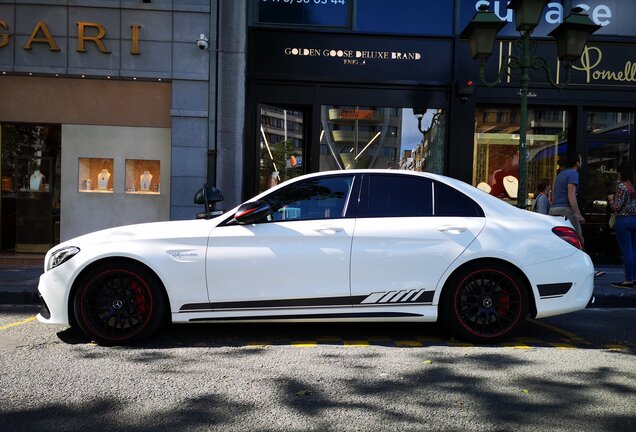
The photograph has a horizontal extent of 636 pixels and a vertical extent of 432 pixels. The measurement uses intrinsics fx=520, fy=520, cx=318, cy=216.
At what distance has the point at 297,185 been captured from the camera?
473 cm

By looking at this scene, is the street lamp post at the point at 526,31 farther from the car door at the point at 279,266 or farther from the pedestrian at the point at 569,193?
the car door at the point at 279,266

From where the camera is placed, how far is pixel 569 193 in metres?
7.61

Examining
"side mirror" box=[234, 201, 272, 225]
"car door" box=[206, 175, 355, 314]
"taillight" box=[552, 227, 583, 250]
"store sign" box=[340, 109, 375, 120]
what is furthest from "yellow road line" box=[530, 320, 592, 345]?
"store sign" box=[340, 109, 375, 120]

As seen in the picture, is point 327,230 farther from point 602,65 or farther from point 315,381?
point 602,65

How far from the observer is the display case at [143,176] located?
32.2 ft

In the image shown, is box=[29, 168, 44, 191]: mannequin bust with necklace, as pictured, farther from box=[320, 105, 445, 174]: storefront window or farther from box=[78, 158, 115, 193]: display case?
box=[320, 105, 445, 174]: storefront window

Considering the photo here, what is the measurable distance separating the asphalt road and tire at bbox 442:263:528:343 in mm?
145

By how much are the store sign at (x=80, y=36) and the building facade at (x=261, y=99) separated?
23mm

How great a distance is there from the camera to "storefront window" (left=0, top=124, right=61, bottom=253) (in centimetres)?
982

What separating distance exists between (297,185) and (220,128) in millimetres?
5375

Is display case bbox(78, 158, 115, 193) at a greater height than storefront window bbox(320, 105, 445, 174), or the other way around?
storefront window bbox(320, 105, 445, 174)

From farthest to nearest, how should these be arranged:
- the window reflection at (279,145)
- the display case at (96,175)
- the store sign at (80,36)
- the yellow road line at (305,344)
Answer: the window reflection at (279,145)
the display case at (96,175)
the store sign at (80,36)
the yellow road line at (305,344)

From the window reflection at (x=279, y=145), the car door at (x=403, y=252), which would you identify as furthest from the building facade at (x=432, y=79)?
the car door at (x=403, y=252)

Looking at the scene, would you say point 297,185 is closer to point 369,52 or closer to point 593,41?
point 369,52
